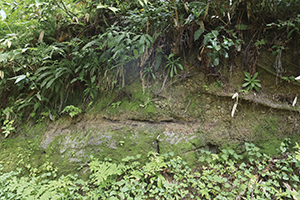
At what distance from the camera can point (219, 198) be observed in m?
1.87

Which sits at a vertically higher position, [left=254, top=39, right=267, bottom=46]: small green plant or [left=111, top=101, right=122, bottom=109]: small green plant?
[left=254, top=39, right=267, bottom=46]: small green plant

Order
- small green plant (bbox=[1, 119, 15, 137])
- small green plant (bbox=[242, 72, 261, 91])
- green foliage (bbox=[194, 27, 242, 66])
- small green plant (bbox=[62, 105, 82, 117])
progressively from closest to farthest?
green foliage (bbox=[194, 27, 242, 66])
small green plant (bbox=[242, 72, 261, 91])
small green plant (bbox=[62, 105, 82, 117])
small green plant (bbox=[1, 119, 15, 137])

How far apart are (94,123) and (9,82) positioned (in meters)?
2.43

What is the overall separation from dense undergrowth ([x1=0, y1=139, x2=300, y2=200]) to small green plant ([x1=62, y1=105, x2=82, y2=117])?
107 centimetres

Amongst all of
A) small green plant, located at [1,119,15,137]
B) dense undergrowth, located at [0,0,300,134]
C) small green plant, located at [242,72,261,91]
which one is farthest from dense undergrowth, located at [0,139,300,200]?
dense undergrowth, located at [0,0,300,134]

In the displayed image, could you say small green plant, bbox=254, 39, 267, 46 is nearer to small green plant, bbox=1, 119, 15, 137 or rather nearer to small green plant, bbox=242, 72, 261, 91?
small green plant, bbox=242, 72, 261, 91

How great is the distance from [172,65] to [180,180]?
190 centimetres

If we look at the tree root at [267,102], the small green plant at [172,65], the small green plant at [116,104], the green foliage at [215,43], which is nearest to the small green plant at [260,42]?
the green foliage at [215,43]

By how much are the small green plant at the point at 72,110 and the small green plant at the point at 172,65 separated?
2.02 metres

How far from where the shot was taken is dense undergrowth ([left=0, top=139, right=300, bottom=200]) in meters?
1.94

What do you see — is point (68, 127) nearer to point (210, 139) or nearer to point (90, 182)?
point (90, 182)

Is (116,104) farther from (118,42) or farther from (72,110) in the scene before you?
(118,42)

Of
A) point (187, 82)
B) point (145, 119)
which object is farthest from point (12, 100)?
point (187, 82)

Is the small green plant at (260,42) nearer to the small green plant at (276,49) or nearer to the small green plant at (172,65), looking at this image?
the small green plant at (276,49)
